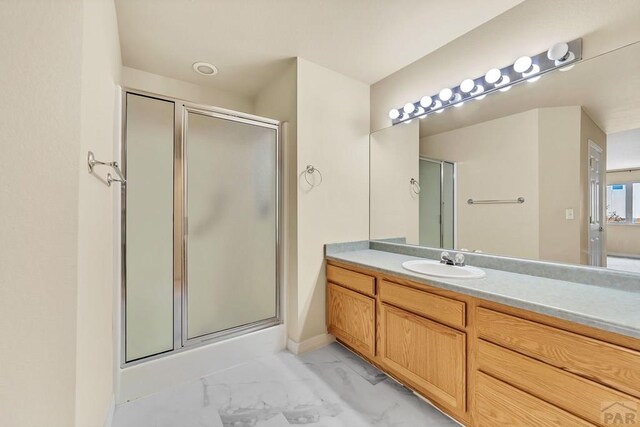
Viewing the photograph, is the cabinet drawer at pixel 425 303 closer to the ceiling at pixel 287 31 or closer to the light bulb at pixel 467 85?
the light bulb at pixel 467 85

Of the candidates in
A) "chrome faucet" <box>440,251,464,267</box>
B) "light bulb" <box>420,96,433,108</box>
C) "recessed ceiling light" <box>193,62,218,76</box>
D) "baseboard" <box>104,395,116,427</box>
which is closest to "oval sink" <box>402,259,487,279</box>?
"chrome faucet" <box>440,251,464,267</box>

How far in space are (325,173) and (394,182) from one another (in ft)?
2.27

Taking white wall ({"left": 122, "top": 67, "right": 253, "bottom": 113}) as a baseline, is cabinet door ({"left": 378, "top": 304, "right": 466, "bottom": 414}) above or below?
below

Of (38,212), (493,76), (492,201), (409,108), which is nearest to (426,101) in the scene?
(409,108)

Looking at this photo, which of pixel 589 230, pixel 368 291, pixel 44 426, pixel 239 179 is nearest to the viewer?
pixel 44 426

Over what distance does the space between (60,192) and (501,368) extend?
5.89 ft

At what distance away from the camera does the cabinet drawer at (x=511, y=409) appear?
3.37ft

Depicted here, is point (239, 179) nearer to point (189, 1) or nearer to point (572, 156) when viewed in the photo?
point (189, 1)

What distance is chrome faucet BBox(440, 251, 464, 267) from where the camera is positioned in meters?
1.78

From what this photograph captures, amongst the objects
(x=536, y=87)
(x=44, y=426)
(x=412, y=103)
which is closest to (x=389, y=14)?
(x=412, y=103)

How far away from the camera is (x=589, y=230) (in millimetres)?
1439

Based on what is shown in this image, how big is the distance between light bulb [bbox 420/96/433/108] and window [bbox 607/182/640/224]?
4.02 ft

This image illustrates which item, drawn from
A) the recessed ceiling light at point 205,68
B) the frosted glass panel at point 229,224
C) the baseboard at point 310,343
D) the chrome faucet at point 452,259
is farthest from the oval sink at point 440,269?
the recessed ceiling light at point 205,68

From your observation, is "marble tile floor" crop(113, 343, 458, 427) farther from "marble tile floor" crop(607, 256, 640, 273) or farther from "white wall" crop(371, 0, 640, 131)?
"white wall" crop(371, 0, 640, 131)
